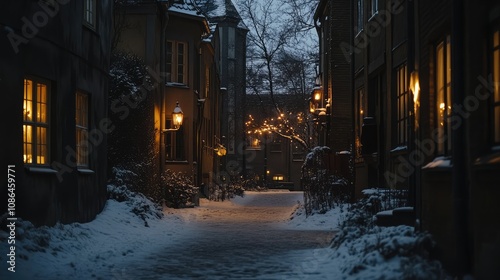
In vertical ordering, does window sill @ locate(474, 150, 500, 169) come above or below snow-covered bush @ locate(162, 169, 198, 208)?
above

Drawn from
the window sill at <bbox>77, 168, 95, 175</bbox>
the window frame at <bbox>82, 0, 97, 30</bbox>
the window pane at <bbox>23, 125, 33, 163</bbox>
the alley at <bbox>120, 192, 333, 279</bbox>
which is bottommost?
the alley at <bbox>120, 192, 333, 279</bbox>

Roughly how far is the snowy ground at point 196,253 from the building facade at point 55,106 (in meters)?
0.61

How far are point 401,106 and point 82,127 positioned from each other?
7234 mm

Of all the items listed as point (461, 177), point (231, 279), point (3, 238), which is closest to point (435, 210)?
point (461, 177)

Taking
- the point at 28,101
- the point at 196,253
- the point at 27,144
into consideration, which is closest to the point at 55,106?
the point at 28,101

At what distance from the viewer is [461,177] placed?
27.0ft

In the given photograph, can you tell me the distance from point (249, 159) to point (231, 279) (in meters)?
65.6

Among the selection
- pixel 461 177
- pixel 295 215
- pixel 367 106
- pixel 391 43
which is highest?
pixel 391 43

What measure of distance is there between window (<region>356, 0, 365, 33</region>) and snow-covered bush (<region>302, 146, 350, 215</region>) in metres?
4.24

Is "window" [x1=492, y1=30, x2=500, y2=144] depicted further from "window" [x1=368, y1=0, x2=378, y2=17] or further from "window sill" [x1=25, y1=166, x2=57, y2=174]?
"window" [x1=368, y1=0, x2=378, y2=17]

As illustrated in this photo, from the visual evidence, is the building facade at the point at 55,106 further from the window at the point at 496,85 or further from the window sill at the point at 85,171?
the window at the point at 496,85

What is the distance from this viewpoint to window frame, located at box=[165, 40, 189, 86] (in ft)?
92.5

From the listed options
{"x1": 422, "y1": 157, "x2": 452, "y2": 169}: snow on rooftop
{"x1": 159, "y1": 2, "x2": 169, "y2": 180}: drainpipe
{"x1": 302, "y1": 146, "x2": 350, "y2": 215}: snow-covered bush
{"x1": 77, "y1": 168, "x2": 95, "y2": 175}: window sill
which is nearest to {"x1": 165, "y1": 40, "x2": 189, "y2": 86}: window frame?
{"x1": 159, "y1": 2, "x2": 169, "y2": 180}: drainpipe

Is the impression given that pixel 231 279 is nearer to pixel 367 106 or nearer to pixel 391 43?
pixel 391 43
